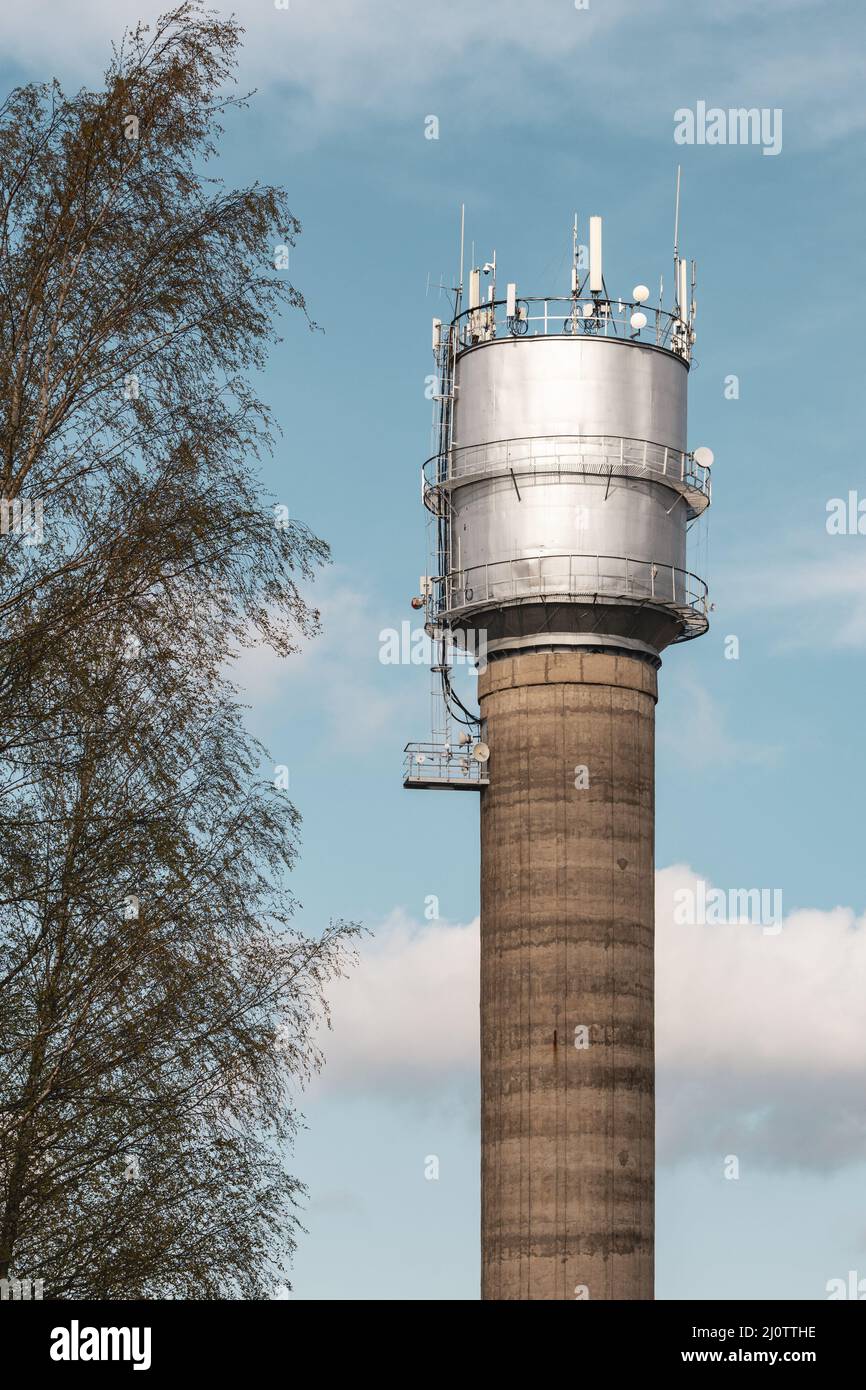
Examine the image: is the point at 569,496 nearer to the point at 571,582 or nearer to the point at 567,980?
the point at 571,582

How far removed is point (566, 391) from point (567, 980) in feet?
63.3

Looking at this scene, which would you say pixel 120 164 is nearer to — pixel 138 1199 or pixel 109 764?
pixel 109 764

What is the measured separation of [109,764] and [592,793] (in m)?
48.9

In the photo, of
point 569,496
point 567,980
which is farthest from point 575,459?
point 567,980

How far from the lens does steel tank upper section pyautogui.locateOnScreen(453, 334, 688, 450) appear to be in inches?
3159

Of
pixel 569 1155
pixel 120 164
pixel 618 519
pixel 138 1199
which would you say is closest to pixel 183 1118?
pixel 138 1199

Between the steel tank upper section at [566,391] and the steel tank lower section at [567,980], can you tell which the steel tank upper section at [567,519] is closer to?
the steel tank upper section at [566,391]

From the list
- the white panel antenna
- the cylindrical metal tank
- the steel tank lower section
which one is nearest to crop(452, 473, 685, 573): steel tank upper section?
the cylindrical metal tank

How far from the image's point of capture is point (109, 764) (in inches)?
1171

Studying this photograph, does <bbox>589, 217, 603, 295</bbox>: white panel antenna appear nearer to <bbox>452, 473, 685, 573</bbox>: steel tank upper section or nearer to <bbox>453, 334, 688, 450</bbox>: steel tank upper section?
<bbox>453, 334, 688, 450</bbox>: steel tank upper section

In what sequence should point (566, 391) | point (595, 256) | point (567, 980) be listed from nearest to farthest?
point (567, 980) → point (566, 391) → point (595, 256)

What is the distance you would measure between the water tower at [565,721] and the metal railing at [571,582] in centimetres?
7

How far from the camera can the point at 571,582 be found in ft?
258

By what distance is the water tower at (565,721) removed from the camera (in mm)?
75500
